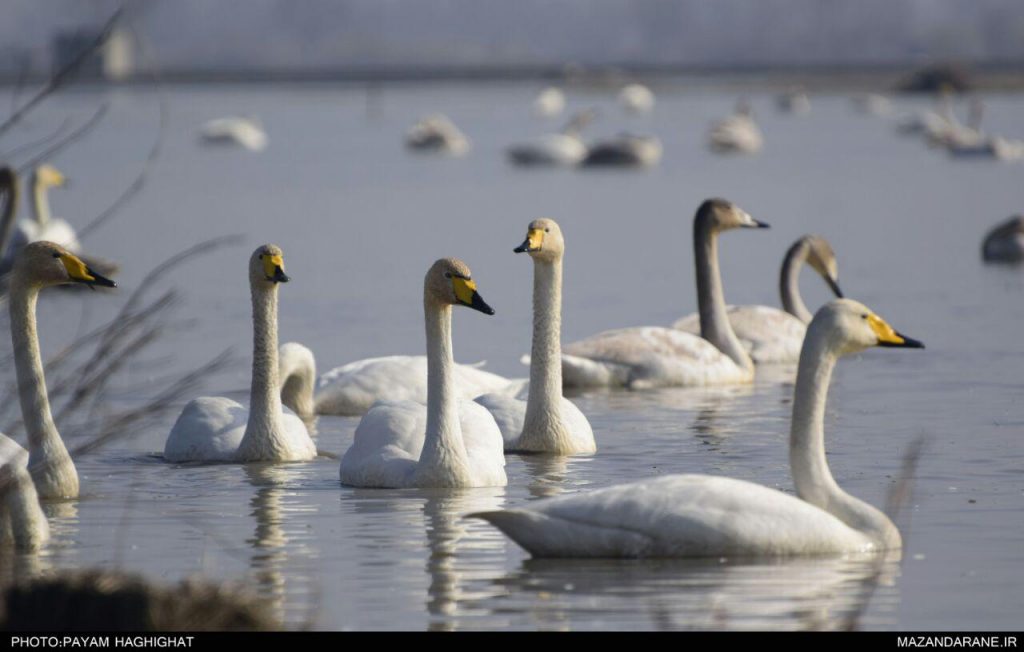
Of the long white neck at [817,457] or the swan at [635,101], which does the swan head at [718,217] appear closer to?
the long white neck at [817,457]

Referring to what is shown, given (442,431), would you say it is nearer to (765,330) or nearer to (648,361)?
(648,361)

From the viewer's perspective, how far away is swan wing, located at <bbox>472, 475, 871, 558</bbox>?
8852mm

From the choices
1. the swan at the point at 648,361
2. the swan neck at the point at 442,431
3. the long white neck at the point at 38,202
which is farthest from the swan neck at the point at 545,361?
the long white neck at the point at 38,202

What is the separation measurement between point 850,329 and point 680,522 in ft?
3.86

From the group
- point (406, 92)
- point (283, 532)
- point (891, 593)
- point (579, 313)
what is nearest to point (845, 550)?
point (891, 593)

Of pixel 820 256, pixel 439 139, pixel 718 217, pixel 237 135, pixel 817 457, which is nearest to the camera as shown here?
pixel 817 457

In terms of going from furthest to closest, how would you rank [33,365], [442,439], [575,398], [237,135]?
1. [237,135]
2. [575,398]
3. [442,439]
4. [33,365]

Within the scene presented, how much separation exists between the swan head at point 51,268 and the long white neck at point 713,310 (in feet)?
24.0

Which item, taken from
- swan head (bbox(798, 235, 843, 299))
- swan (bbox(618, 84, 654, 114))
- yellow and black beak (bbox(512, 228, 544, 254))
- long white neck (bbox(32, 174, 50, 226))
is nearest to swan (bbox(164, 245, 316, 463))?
yellow and black beak (bbox(512, 228, 544, 254))

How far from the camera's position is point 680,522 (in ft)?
29.0

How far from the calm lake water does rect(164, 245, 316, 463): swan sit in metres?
0.15

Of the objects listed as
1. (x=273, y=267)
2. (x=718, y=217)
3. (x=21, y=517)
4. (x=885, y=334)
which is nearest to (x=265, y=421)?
(x=273, y=267)
